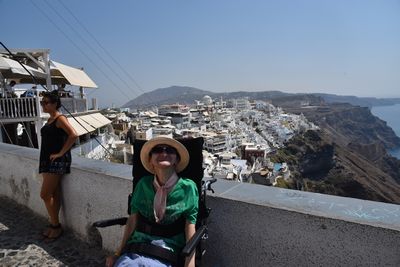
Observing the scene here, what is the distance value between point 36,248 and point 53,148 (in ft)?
3.36

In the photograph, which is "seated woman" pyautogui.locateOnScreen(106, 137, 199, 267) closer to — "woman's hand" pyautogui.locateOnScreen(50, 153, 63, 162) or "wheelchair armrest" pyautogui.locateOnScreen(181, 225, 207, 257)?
"wheelchair armrest" pyautogui.locateOnScreen(181, 225, 207, 257)

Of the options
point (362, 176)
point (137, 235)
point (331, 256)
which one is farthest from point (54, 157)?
point (362, 176)

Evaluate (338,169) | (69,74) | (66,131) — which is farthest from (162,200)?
(338,169)

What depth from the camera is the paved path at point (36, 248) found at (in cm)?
316

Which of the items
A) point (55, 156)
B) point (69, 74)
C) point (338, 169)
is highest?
point (69, 74)

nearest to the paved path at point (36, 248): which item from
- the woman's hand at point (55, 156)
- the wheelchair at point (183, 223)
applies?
the woman's hand at point (55, 156)

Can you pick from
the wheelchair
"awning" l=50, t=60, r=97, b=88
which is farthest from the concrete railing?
"awning" l=50, t=60, r=97, b=88

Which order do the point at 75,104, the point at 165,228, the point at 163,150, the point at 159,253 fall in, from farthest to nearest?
1. the point at 75,104
2. the point at 163,150
3. the point at 165,228
4. the point at 159,253

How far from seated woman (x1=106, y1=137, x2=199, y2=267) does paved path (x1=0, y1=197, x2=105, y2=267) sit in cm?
113

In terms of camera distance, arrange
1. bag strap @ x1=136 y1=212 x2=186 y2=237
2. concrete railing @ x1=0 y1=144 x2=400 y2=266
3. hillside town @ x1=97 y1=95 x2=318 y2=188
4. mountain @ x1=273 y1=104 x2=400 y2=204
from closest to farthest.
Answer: concrete railing @ x1=0 y1=144 x2=400 y2=266 → bag strap @ x1=136 y1=212 x2=186 y2=237 → hillside town @ x1=97 y1=95 x2=318 y2=188 → mountain @ x1=273 y1=104 x2=400 y2=204

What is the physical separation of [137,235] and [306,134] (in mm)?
115445

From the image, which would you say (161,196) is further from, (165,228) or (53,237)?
(53,237)

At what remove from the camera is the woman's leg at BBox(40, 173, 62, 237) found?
3.53m

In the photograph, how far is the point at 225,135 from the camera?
80.9 meters
